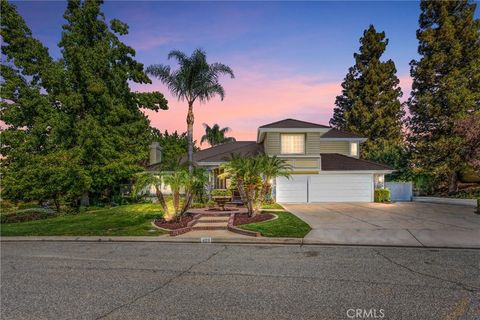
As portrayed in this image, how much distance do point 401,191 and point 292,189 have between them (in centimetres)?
1258

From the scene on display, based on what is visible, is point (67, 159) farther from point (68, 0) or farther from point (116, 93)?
point (68, 0)

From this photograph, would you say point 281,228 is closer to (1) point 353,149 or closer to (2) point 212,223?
(2) point 212,223

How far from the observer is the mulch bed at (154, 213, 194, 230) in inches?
505

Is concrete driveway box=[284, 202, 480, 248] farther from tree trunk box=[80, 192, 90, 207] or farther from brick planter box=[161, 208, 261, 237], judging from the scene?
tree trunk box=[80, 192, 90, 207]

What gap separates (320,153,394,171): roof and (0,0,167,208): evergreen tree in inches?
669

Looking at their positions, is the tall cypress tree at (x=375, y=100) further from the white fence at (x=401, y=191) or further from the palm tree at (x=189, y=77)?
the palm tree at (x=189, y=77)

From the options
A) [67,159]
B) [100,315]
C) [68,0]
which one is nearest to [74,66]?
[68,0]

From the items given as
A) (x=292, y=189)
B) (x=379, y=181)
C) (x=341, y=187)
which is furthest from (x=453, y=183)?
(x=292, y=189)

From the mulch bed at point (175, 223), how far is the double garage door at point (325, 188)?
10750 mm

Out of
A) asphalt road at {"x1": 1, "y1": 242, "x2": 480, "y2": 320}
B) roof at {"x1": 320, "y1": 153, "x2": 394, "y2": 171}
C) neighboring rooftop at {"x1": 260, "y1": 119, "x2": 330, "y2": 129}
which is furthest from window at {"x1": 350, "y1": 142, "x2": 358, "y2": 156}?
asphalt road at {"x1": 1, "y1": 242, "x2": 480, "y2": 320}

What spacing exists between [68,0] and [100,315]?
3046 cm

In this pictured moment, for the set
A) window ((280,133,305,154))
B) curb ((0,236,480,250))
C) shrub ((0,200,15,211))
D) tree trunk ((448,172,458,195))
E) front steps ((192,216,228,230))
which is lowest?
shrub ((0,200,15,211))

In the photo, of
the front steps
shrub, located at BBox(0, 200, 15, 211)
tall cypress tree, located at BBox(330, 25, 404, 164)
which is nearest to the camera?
the front steps

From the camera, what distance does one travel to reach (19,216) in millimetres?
18422
